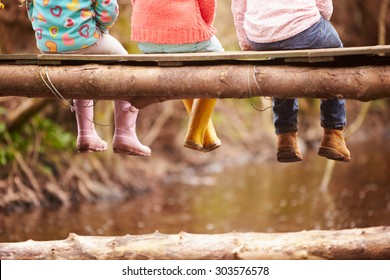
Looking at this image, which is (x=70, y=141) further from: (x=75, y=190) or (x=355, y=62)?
(x=355, y=62)

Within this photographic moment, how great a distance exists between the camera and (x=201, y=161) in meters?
12.8

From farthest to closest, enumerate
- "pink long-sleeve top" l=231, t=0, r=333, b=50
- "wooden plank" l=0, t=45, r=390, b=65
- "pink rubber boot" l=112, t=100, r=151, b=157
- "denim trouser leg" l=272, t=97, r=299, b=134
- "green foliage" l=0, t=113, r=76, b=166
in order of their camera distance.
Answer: "green foliage" l=0, t=113, r=76, b=166 < "pink rubber boot" l=112, t=100, r=151, b=157 < "denim trouser leg" l=272, t=97, r=299, b=134 < "pink long-sleeve top" l=231, t=0, r=333, b=50 < "wooden plank" l=0, t=45, r=390, b=65

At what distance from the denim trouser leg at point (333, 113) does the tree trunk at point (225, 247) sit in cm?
83

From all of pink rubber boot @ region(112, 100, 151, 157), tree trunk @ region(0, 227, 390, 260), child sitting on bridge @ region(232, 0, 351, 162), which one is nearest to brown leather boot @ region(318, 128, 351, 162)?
child sitting on bridge @ region(232, 0, 351, 162)

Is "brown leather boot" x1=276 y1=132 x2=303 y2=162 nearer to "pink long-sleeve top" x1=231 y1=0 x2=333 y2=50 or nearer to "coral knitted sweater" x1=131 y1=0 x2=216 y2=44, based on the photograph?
"pink long-sleeve top" x1=231 y1=0 x2=333 y2=50

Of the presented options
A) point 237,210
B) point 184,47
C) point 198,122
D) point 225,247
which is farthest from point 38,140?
point 184,47

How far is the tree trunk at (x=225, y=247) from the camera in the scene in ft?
15.3

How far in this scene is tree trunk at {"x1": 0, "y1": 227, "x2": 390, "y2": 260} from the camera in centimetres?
465

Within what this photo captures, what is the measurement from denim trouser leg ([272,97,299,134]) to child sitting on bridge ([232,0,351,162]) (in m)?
0.04

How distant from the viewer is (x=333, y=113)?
4293mm

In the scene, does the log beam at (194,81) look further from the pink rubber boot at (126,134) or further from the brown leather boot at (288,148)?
the brown leather boot at (288,148)

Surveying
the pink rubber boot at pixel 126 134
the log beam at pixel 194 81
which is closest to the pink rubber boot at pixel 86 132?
the pink rubber boot at pixel 126 134

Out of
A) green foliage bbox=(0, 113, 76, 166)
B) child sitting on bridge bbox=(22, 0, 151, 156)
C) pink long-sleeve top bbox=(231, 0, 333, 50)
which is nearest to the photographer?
pink long-sleeve top bbox=(231, 0, 333, 50)
